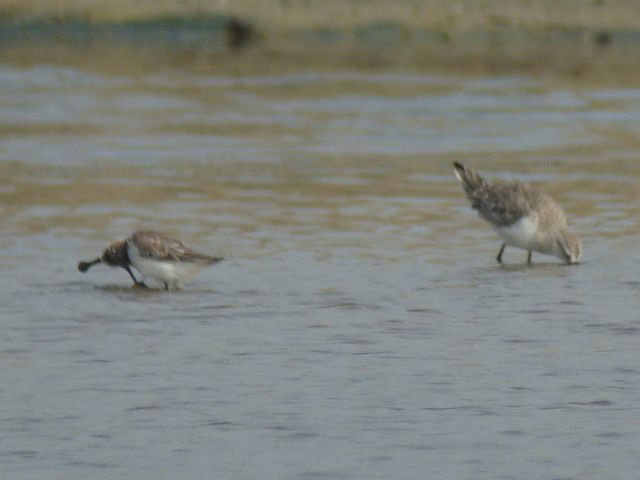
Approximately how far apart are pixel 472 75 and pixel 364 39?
162 inches

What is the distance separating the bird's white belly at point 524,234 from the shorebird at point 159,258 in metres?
2.61

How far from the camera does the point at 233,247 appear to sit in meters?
13.7

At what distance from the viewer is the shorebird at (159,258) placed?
12.0 m

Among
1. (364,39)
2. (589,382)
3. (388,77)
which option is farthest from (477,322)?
(364,39)

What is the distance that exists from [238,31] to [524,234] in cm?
1843

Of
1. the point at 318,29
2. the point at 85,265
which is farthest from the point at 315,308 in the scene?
the point at 318,29

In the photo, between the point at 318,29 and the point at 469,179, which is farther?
the point at 318,29

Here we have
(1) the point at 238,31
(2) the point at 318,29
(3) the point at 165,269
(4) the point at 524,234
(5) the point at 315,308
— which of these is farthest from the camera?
(1) the point at 238,31

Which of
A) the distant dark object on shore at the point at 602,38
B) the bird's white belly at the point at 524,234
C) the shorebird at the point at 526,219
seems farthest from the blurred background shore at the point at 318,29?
the bird's white belly at the point at 524,234

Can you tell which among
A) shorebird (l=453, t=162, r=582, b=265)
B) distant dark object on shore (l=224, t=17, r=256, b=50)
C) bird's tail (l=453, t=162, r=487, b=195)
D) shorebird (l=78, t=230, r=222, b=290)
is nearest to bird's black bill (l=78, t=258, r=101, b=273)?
shorebird (l=78, t=230, r=222, b=290)

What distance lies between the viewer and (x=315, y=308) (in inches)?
445

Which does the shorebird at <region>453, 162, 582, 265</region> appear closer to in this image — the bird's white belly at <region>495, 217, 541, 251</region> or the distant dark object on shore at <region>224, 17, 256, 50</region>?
the bird's white belly at <region>495, 217, 541, 251</region>

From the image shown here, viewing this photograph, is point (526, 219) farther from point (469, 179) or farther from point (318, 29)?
point (318, 29)

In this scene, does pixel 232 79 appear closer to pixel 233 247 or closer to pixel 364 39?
pixel 364 39
